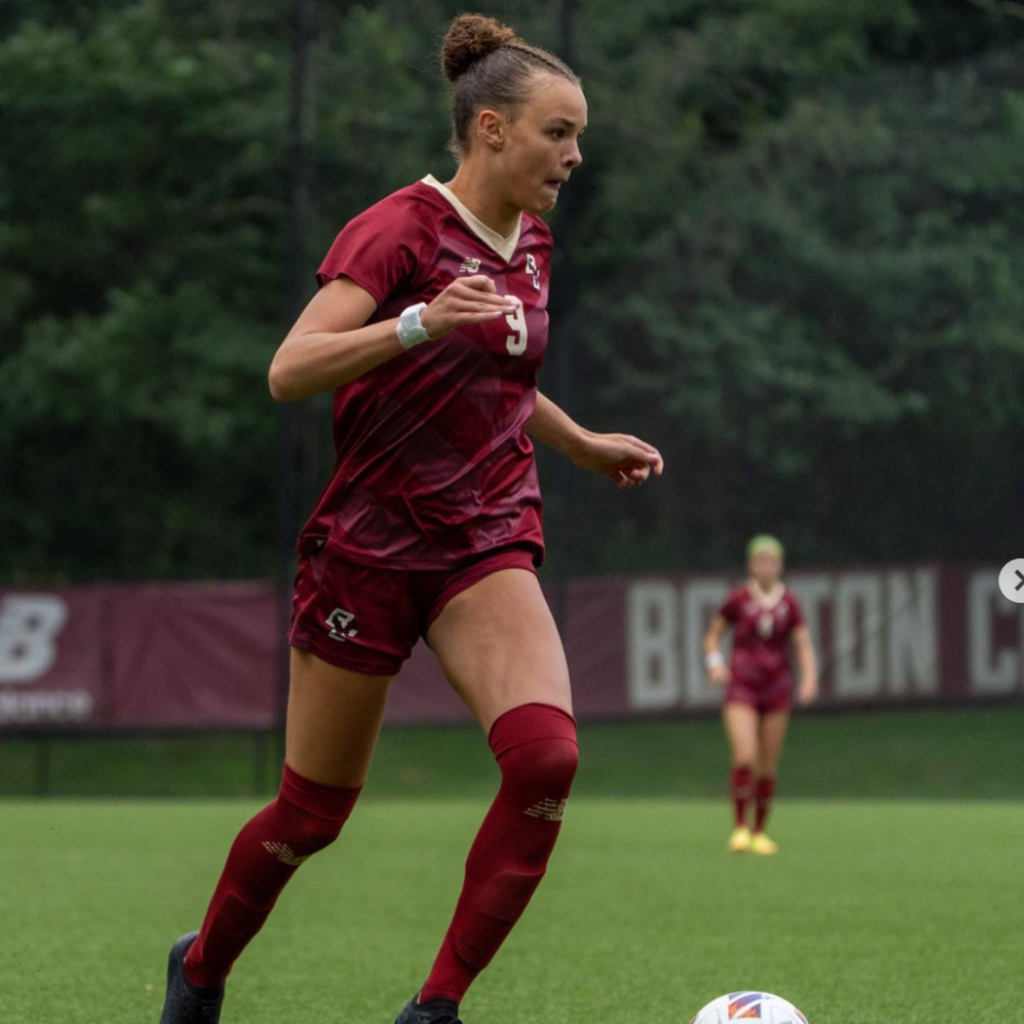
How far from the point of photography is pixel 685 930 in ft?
22.9

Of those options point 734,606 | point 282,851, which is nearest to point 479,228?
point 282,851

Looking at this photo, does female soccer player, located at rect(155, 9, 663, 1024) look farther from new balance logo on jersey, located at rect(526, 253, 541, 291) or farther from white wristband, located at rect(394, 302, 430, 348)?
white wristband, located at rect(394, 302, 430, 348)

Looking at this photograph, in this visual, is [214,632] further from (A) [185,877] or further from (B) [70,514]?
(A) [185,877]

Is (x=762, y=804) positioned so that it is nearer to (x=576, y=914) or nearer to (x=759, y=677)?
(x=759, y=677)

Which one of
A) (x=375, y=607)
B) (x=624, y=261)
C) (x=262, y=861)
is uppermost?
(x=624, y=261)

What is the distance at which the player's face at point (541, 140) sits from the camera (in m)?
4.05

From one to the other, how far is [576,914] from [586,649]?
8.74m

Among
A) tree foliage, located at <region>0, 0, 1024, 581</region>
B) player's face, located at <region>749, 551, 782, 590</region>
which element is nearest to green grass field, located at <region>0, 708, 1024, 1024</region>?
player's face, located at <region>749, 551, 782, 590</region>

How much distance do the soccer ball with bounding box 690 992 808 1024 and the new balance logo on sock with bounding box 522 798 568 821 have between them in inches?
22.3

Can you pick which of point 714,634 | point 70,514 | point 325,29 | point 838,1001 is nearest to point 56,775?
point 70,514

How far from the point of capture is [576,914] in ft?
25.0

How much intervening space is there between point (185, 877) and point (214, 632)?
6999 millimetres

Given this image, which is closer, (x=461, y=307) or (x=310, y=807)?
(x=461, y=307)

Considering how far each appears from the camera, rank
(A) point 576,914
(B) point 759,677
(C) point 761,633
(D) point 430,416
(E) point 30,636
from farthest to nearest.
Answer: (E) point 30,636 → (C) point 761,633 → (B) point 759,677 → (A) point 576,914 → (D) point 430,416
